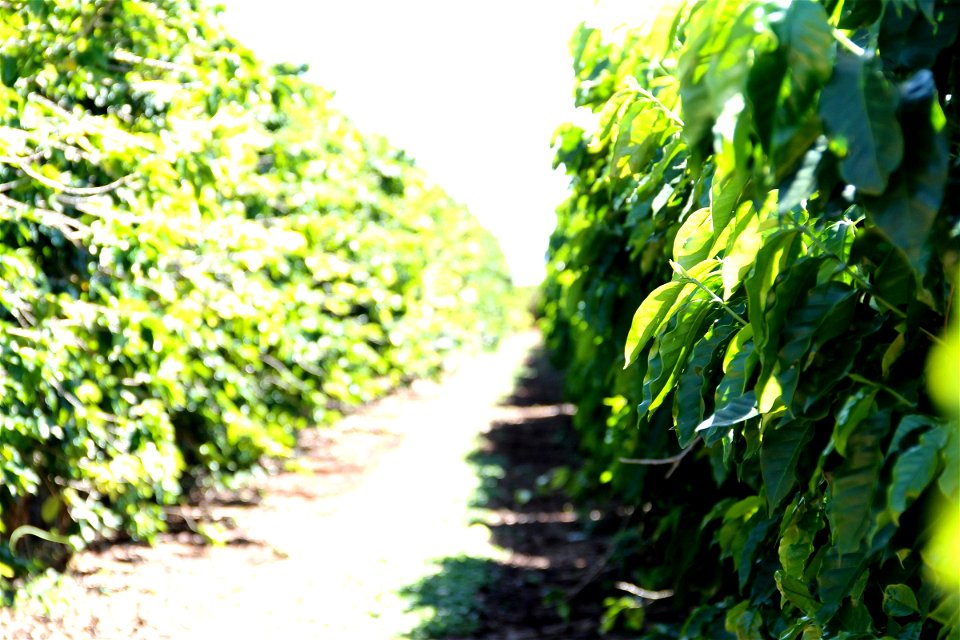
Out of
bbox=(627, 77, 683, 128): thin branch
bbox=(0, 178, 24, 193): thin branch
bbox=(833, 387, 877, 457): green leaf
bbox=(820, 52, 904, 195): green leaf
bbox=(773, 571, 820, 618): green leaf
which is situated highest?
bbox=(627, 77, 683, 128): thin branch

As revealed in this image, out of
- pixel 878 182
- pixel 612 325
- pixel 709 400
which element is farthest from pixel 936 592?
pixel 612 325

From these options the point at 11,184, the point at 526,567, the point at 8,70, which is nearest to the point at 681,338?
the point at 8,70

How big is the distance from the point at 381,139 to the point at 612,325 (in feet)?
23.8

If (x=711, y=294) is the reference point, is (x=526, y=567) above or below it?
below

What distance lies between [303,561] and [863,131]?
569 cm

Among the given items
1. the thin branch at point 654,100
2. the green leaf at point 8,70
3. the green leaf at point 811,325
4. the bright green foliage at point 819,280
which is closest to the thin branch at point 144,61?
the green leaf at point 8,70

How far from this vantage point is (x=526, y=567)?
671 cm

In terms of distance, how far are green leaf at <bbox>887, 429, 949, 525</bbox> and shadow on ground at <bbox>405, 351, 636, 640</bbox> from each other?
408cm

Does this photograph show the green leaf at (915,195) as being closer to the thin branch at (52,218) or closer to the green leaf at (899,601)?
the green leaf at (899,601)

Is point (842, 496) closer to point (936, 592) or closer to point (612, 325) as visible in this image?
point (936, 592)

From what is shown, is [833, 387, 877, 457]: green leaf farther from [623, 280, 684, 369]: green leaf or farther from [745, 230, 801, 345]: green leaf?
[623, 280, 684, 369]: green leaf

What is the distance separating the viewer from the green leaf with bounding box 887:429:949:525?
4.03 feet

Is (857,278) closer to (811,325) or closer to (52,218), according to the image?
(811,325)

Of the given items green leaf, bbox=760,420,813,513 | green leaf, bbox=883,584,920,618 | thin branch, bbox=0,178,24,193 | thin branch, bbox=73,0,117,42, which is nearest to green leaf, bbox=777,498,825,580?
green leaf, bbox=883,584,920,618
